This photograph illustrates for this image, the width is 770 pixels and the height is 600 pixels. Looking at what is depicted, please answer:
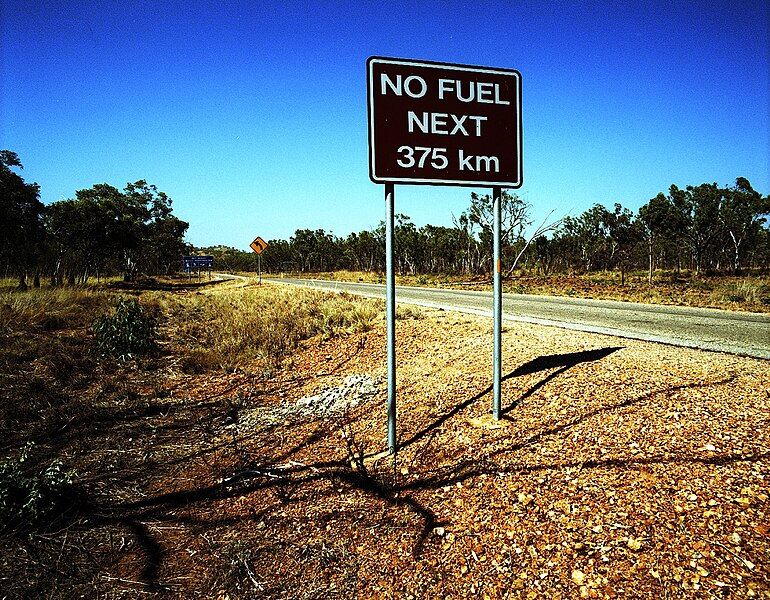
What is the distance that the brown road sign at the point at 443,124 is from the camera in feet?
11.3

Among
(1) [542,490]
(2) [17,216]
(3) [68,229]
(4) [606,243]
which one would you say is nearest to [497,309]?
(1) [542,490]

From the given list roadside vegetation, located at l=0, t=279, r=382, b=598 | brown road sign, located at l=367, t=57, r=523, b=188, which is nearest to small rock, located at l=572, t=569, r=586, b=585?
roadside vegetation, located at l=0, t=279, r=382, b=598

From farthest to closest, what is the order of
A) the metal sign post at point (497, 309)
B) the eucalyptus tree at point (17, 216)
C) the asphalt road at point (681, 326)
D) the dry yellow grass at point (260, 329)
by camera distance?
the eucalyptus tree at point (17, 216) → the dry yellow grass at point (260, 329) → the asphalt road at point (681, 326) → the metal sign post at point (497, 309)

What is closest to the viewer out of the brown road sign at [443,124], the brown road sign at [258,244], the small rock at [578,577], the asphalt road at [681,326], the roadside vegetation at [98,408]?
the small rock at [578,577]

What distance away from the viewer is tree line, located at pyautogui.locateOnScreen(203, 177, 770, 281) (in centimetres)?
3897

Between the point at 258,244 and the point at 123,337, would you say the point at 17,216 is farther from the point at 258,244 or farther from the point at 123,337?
the point at 123,337

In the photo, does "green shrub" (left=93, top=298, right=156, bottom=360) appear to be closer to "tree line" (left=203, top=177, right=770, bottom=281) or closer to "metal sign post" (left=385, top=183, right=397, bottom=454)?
"metal sign post" (left=385, top=183, right=397, bottom=454)

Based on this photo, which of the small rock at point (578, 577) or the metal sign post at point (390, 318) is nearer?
the small rock at point (578, 577)

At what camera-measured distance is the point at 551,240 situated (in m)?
53.1

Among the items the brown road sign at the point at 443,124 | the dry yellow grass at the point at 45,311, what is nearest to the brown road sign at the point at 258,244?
the dry yellow grass at the point at 45,311

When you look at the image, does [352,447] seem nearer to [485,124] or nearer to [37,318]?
[485,124]

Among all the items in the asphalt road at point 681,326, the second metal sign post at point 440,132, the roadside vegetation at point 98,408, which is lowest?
the roadside vegetation at point 98,408

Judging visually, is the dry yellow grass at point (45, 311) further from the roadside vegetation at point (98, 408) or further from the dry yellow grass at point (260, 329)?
the dry yellow grass at point (260, 329)

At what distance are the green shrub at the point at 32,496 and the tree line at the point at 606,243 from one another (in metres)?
28.2
